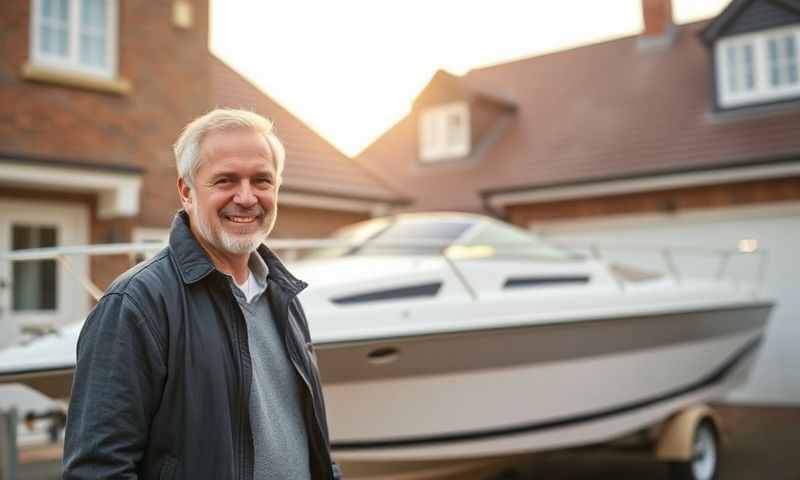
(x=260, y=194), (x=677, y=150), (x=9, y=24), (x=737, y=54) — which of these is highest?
(x=737, y=54)

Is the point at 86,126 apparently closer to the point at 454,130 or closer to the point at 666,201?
the point at 666,201

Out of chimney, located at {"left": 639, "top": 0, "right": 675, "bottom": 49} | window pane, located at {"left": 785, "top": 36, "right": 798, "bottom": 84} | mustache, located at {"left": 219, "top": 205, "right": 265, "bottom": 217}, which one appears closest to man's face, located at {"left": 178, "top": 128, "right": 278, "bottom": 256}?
mustache, located at {"left": 219, "top": 205, "right": 265, "bottom": 217}

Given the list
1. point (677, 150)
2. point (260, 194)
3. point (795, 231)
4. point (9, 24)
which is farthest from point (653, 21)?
point (260, 194)

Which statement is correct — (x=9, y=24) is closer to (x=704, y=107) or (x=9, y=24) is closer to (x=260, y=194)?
(x=260, y=194)

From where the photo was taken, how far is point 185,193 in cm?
197

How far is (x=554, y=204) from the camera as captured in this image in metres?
11.8

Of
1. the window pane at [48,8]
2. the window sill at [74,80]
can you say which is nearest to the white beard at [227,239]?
the window sill at [74,80]

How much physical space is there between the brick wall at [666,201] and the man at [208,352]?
9.26 meters

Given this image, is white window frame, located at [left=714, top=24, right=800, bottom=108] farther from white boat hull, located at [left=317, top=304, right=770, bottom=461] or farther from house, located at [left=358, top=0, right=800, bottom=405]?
white boat hull, located at [left=317, top=304, right=770, bottom=461]

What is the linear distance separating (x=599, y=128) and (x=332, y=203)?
502 cm

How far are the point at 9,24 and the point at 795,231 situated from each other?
363 inches

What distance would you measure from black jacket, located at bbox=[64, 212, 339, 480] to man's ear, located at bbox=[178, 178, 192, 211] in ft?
0.39

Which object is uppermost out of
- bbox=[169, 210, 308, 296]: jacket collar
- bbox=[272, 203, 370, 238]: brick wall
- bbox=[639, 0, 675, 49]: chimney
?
bbox=[639, 0, 675, 49]: chimney

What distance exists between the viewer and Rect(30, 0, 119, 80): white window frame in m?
7.52
